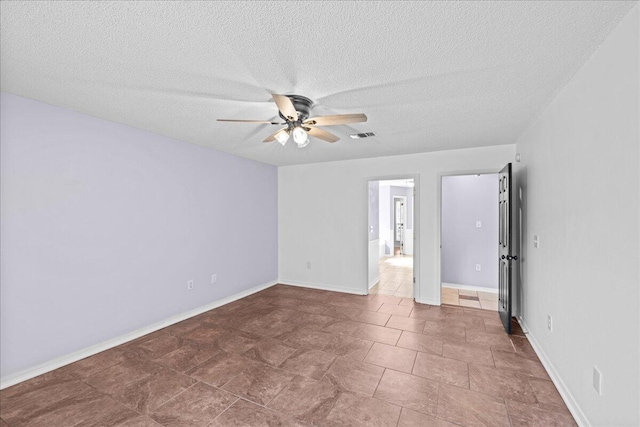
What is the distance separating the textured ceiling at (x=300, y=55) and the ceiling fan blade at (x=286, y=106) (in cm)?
17

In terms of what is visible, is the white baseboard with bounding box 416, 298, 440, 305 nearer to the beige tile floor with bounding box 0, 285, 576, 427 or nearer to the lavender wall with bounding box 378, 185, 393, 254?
the beige tile floor with bounding box 0, 285, 576, 427

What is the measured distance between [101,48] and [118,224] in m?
1.98

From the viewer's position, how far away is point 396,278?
A: 6113 millimetres

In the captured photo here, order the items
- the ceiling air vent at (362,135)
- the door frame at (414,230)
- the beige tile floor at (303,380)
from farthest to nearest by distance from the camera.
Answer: the door frame at (414,230)
the ceiling air vent at (362,135)
the beige tile floor at (303,380)

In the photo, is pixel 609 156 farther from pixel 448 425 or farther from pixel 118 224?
pixel 118 224

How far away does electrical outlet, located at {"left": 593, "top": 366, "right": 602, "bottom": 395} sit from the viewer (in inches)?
63.5

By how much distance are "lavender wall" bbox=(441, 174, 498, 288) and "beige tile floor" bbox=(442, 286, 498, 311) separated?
0.23 meters

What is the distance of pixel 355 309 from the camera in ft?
13.7

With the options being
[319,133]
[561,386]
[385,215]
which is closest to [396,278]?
[385,215]

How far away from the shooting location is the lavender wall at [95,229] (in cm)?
235

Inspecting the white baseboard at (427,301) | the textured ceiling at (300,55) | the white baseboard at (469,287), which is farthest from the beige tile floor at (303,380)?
the textured ceiling at (300,55)

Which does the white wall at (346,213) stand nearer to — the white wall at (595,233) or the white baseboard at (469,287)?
the white baseboard at (469,287)

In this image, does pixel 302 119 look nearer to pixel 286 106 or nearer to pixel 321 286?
pixel 286 106

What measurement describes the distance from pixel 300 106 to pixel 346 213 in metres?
2.95
